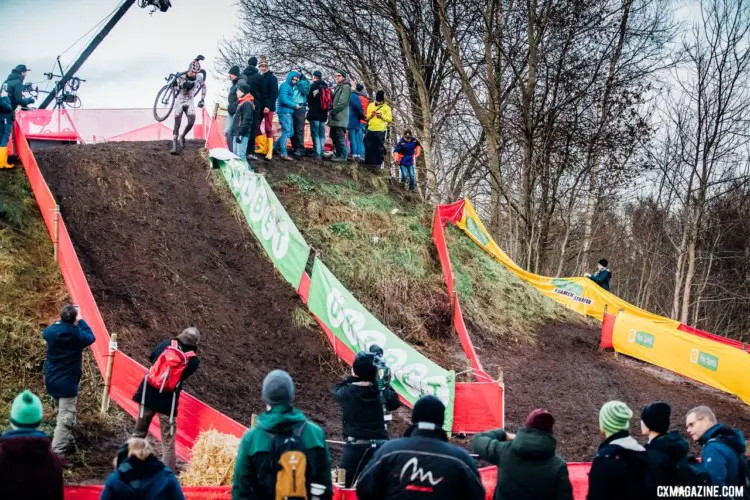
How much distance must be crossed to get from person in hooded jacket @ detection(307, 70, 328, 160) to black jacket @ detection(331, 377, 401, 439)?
1200 cm

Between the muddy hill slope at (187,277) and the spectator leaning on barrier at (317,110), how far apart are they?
2982 millimetres

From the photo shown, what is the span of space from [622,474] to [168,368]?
4.71 m

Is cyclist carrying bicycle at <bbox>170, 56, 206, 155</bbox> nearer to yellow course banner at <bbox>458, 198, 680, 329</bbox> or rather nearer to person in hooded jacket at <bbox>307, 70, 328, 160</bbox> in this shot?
person in hooded jacket at <bbox>307, 70, 328, 160</bbox>

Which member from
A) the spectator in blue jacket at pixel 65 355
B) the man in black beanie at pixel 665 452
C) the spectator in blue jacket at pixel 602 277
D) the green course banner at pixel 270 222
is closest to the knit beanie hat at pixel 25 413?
the spectator in blue jacket at pixel 65 355

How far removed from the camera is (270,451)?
4.35 meters

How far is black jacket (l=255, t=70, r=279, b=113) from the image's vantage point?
54.7 ft

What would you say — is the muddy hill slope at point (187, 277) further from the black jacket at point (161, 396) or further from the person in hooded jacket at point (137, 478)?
the person in hooded jacket at point (137, 478)

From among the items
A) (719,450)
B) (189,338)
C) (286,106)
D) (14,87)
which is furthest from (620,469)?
(286,106)

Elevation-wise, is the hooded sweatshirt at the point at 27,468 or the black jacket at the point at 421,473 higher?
the black jacket at the point at 421,473

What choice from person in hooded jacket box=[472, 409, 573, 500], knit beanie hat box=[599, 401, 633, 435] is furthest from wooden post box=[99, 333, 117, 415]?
knit beanie hat box=[599, 401, 633, 435]

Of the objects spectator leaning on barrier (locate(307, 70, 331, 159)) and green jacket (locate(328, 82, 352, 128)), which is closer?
Result: spectator leaning on barrier (locate(307, 70, 331, 159))

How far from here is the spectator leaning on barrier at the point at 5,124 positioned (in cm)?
1377

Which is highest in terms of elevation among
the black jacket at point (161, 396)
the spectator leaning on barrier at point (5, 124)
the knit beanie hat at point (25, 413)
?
the spectator leaning on barrier at point (5, 124)

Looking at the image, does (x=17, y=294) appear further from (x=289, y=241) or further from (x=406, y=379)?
(x=406, y=379)
